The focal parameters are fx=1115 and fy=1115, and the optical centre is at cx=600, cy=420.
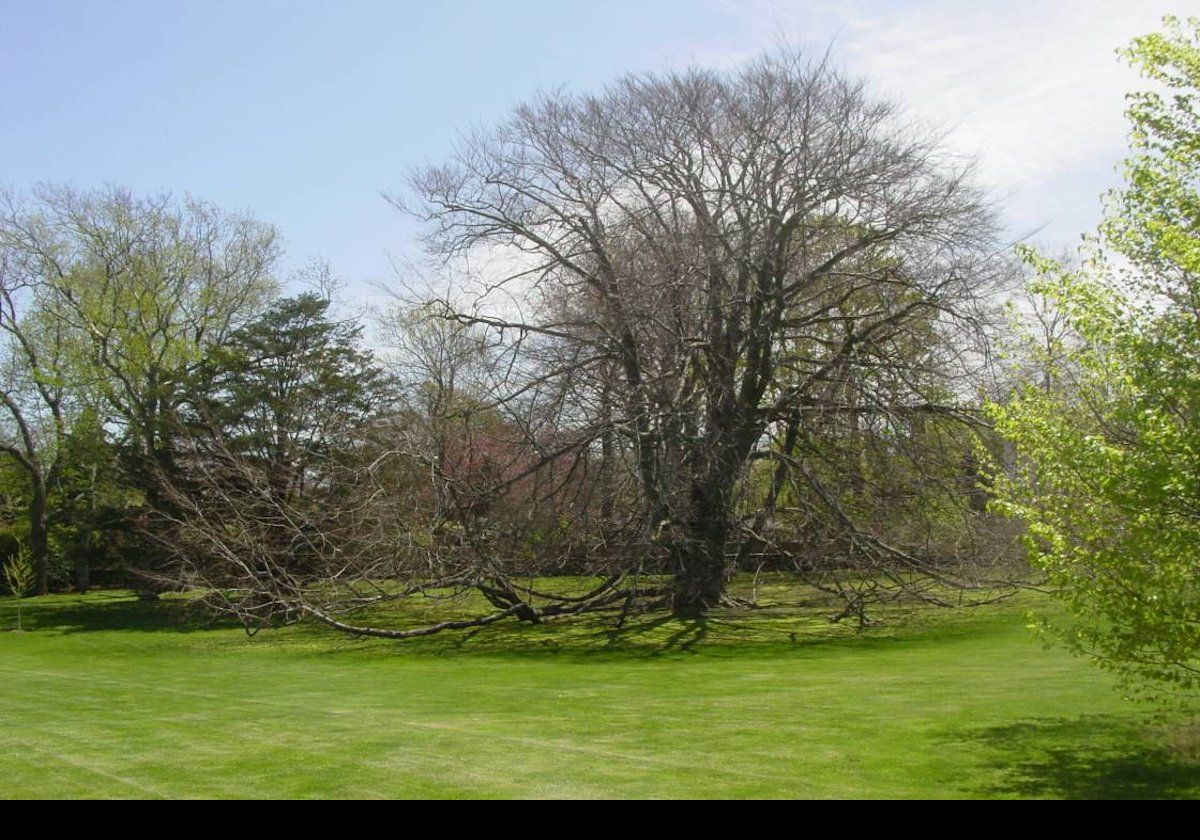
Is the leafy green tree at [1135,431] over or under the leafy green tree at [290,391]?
under

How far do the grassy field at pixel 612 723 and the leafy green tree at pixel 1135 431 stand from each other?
110cm

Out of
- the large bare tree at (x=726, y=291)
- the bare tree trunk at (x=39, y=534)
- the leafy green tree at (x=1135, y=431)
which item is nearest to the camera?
the leafy green tree at (x=1135, y=431)

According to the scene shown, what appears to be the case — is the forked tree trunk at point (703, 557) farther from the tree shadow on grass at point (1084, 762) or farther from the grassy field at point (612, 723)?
the tree shadow on grass at point (1084, 762)

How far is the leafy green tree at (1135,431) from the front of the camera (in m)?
6.39

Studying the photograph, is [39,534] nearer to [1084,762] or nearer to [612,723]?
[612,723]

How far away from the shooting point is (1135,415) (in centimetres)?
649

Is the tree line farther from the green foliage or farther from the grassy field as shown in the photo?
the green foliage

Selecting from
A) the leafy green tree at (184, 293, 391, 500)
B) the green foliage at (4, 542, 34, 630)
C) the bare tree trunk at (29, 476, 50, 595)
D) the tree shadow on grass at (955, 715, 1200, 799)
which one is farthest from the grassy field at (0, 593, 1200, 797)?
the bare tree trunk at (29, 476, 50, 595)

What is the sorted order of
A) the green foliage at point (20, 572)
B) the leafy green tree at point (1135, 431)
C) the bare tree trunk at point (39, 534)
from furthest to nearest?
1. the bare tree trunk at point (39, 534)
2. the green foliage at point (20, 572)
3. the leafy green tree at point (1135, 431)

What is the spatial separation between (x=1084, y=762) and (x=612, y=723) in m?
3.89

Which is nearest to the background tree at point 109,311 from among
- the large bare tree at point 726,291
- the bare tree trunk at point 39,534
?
the bare tree trunk at point 39,534

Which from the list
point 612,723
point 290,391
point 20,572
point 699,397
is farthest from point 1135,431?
point 20,572

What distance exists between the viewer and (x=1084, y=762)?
748cm
